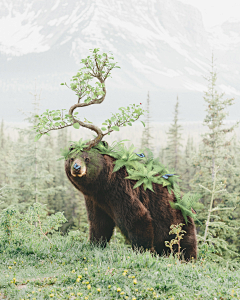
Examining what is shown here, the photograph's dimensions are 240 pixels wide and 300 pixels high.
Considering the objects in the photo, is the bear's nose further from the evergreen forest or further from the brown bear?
the evergreen forest

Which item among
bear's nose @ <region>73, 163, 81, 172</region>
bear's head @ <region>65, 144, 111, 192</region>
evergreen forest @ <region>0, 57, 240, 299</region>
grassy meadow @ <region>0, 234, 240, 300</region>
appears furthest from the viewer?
evergreen forest @ <region>0, 57, 240, 299</region>

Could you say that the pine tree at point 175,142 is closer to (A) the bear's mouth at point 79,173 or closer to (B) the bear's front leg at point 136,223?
(B) the bear's front leg at point 136,223

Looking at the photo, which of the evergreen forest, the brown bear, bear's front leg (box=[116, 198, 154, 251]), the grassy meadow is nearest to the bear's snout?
the brown bear

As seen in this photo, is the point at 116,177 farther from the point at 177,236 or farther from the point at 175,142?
the point at 175,142

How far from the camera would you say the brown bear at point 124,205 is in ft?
13.3

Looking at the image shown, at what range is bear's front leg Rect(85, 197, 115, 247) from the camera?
182 inches

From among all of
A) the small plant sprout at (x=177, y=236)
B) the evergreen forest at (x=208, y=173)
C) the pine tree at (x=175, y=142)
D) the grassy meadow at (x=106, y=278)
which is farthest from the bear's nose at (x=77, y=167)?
the pine tree at (x=175, y=142)

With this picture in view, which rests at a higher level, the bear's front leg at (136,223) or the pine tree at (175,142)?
the pine tree at (175,142)

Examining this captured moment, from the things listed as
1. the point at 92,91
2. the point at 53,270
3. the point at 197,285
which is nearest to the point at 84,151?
the point at 92,91

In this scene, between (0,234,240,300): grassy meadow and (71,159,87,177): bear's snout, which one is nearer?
(0,234,240,300): grassy meadow

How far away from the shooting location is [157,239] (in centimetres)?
455

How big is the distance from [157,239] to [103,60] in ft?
10.3

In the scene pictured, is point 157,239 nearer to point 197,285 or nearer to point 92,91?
point 197,285

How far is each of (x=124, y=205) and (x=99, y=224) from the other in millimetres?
834
